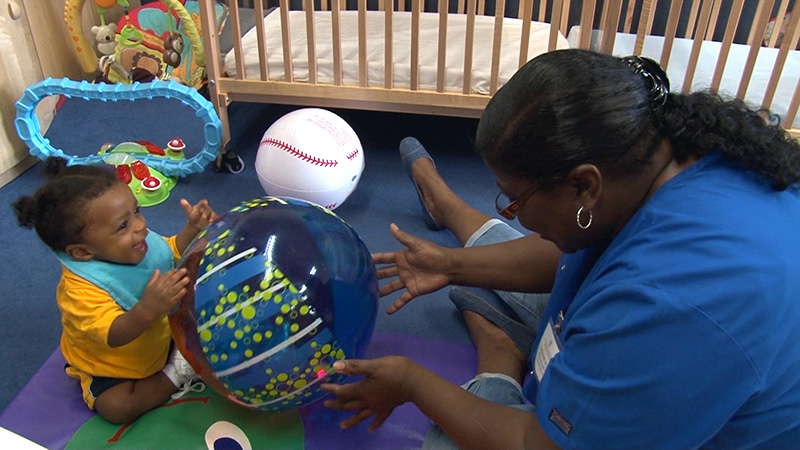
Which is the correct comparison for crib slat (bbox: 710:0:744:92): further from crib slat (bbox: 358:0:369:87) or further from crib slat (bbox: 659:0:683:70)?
crib slat (bbox: 358:0:369:87)

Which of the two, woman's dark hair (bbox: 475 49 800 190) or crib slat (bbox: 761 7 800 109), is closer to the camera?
woman's dark hair (bbox: 475 49 800 190)

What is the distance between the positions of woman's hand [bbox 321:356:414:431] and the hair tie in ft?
2.15

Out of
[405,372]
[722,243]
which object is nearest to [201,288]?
[405,372]

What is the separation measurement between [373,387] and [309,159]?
3.22ft

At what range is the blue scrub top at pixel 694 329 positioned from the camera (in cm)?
81

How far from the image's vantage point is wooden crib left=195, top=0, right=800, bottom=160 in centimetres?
218

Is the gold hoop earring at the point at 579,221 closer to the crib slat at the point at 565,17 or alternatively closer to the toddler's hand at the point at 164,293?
the toddler's hand at the point at 164,293

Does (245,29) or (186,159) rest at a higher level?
(245,29)

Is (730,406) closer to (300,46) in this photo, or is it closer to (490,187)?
(490,187)

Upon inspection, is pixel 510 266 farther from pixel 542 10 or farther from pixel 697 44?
pixel 542 10

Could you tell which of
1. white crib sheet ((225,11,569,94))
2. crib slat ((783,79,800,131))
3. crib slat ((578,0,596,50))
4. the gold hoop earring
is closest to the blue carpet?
white crib sheet ((225,11,569,94))

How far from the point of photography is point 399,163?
104 inches

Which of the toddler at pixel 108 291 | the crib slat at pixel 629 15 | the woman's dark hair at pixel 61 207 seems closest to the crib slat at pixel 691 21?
the crib slat at pixel 629 15

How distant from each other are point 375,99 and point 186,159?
2.53 feet
